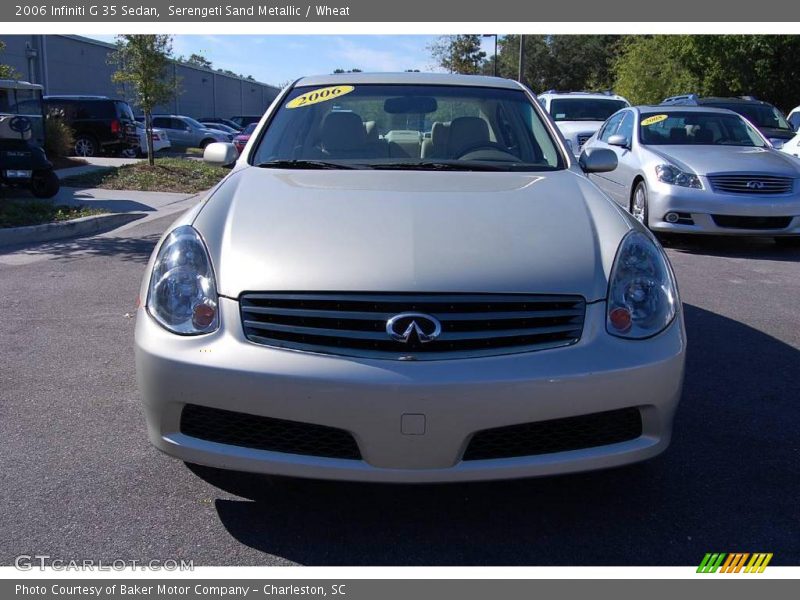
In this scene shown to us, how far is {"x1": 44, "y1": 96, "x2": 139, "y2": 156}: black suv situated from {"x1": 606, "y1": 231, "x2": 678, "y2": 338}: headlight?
70.0ft

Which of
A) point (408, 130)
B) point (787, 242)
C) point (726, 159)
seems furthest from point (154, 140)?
point (408, 130)

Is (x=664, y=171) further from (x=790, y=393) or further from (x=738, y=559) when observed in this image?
(x=738, y=559)

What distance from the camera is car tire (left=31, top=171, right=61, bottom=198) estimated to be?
463 inches

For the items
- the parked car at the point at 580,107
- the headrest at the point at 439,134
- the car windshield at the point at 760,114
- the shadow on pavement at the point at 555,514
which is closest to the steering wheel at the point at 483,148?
the headrest at the point at 439,134

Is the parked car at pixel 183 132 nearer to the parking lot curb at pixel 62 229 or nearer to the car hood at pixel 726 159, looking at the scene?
the parking lot curb at pixel 62 229

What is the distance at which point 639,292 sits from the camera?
2832mm

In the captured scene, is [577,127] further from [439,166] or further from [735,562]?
[735,562]

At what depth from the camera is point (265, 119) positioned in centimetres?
429

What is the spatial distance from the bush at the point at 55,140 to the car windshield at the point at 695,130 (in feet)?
42.5

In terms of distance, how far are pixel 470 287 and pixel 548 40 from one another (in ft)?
199

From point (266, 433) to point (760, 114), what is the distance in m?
14.8

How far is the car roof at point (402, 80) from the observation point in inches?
179

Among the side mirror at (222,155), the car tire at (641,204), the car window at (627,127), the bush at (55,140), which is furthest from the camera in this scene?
the bush at (55,140)

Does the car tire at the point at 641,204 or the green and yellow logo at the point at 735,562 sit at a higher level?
the car tire at the point at 641,204
